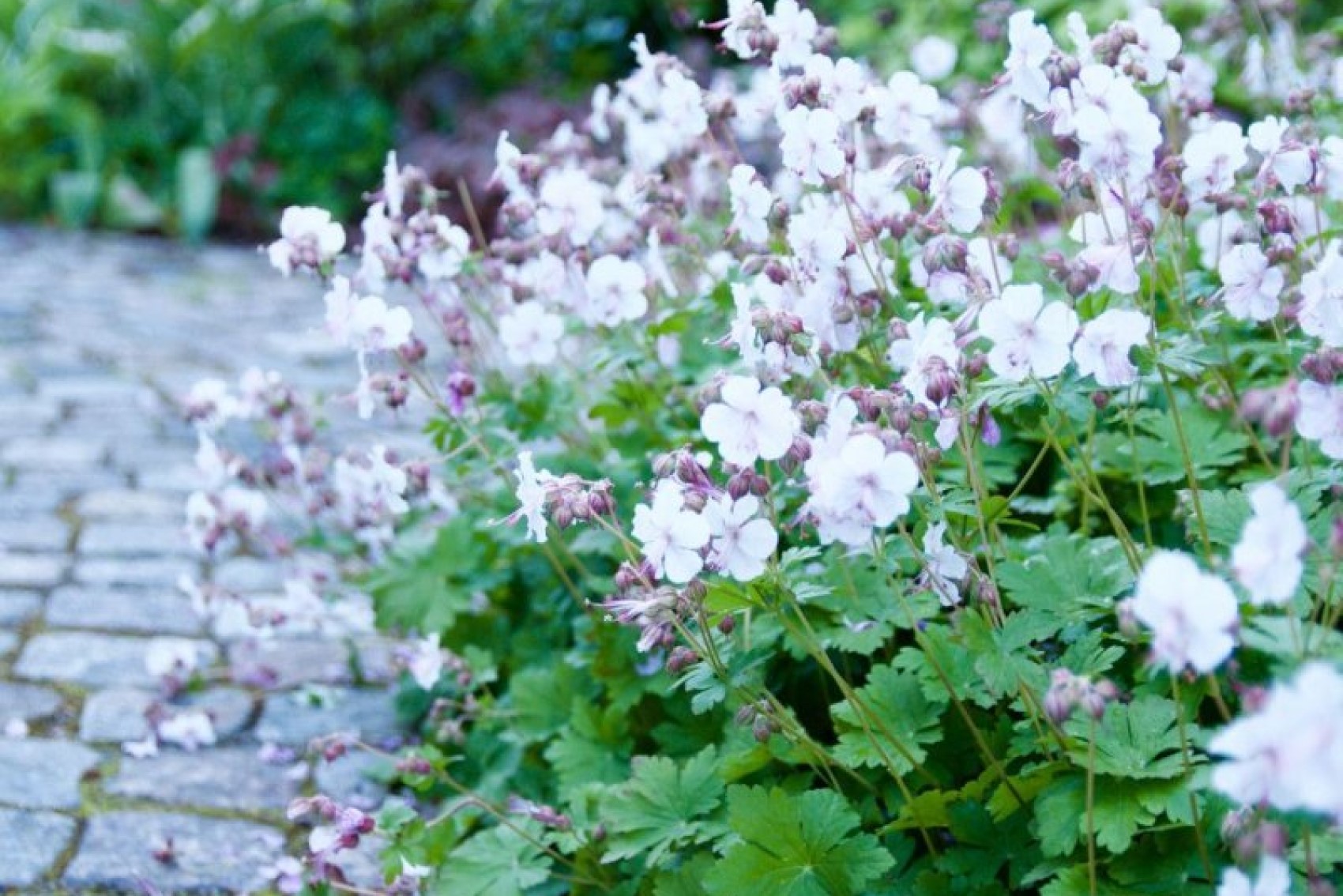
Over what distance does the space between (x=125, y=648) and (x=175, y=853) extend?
85cm

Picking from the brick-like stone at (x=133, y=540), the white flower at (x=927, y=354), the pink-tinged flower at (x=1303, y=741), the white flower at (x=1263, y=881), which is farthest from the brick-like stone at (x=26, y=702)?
the pink-tinged flower at (x=1303, y=741)

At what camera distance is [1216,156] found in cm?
176

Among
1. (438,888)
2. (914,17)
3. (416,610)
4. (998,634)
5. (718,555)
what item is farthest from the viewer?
(914,17)

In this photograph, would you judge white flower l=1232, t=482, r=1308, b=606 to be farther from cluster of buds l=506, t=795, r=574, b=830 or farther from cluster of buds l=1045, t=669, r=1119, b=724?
cluster of buds l=506, t=795, r=574, b=830

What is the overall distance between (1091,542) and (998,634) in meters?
0.27

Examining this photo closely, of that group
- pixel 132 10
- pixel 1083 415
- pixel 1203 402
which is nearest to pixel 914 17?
pixel 132 10

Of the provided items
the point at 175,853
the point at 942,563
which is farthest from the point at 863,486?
the point at 175,853

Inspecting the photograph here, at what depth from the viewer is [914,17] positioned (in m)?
6.41

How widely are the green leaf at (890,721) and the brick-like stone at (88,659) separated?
63.8 inches

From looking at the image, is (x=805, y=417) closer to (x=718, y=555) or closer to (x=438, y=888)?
(x=718, y=555)

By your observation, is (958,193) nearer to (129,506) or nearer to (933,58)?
(933,58)

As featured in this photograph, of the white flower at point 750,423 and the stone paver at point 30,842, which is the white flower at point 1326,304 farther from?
the stone paver at point 30,842

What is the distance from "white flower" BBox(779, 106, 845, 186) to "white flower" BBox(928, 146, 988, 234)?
0.39 feet

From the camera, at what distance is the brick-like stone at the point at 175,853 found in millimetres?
2223
